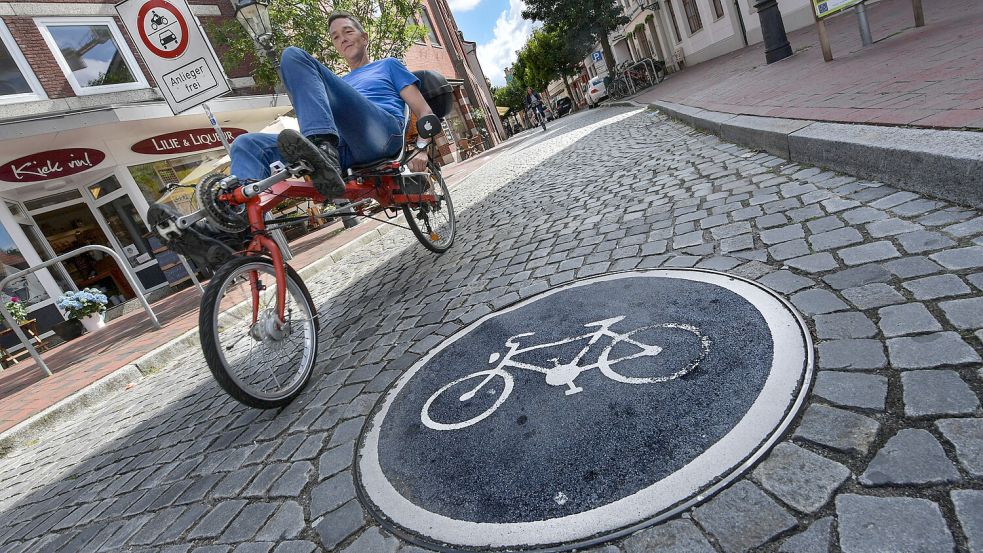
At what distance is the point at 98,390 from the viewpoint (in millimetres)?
4945

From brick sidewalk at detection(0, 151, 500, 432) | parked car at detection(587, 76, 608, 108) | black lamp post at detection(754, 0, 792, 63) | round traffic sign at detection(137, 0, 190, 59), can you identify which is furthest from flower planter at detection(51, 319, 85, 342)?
parked car at detection(587, 76, 608, 108)

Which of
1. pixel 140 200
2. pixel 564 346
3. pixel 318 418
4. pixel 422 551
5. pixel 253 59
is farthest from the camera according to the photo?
pixel 253 59

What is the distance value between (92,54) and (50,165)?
3264 millimetres

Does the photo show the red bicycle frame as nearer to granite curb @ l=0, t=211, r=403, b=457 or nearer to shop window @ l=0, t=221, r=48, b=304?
granite curb @ l=0, t=211, r=403, b=457

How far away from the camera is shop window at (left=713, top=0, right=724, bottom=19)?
2353 centimetres

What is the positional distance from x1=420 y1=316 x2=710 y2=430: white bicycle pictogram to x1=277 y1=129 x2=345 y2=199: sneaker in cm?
148

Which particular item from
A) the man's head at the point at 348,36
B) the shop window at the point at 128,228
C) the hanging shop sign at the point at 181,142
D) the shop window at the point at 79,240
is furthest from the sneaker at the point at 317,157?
the shop window at the point at 79,240

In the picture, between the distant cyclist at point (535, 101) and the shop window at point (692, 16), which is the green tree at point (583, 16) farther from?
the distant cyclist at point (535, 101)

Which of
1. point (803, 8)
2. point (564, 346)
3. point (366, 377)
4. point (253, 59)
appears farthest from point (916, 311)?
point (803, 8)

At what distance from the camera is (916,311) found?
72.0 inches

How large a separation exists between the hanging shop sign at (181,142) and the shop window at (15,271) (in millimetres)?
3114

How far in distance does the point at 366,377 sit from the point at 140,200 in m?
12.2

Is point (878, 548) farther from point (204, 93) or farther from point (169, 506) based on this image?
point (204, 93)

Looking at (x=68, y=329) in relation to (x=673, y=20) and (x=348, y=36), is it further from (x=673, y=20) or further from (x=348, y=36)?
(x=673, y=20)
